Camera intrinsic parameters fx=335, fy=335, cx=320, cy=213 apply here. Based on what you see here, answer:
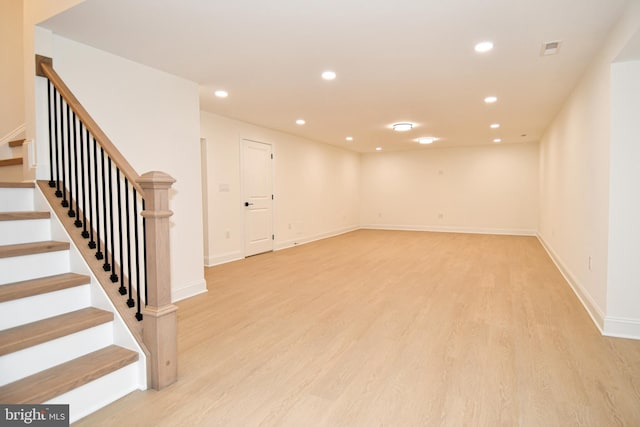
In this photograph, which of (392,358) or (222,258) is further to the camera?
(222,258)

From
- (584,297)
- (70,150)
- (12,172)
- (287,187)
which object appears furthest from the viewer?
(287,187)

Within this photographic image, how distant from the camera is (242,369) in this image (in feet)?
7.34

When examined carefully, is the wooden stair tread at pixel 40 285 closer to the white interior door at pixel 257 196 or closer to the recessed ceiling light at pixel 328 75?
the recessed ceiling light at pixel 328 75

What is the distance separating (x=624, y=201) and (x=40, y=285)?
4140 millimetres

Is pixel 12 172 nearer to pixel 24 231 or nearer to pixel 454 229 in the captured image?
pixel 24 231

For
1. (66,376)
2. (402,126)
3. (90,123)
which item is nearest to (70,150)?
(90,123)

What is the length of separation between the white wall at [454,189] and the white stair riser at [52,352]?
8.93m

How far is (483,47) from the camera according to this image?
2.96 metres

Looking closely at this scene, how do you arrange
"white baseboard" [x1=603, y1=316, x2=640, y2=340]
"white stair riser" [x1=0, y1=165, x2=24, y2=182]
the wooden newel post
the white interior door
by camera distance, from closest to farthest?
the wooden newel post, "white baseboard" [x1=603, y1=316, x2=640, y2=340], "white stair riser" [x1=0, y1=165, x2=24, y2=182], the white interior door

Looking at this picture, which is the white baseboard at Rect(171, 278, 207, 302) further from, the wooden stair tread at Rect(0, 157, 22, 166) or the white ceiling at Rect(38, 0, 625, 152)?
the white ceiling at Rect(38, 0, 625, 152)

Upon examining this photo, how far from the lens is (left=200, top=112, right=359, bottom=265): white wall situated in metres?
5.45

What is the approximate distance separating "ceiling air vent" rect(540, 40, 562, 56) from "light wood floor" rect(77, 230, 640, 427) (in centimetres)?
244

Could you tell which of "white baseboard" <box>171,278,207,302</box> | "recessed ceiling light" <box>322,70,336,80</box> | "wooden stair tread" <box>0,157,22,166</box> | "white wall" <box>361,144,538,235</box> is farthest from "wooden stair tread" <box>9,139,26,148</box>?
"white wall" <box>361,144,538,235</box>

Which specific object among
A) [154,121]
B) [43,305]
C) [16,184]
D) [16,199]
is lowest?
[43,305]
